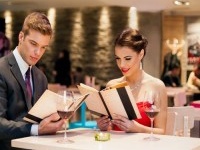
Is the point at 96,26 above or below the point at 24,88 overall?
above

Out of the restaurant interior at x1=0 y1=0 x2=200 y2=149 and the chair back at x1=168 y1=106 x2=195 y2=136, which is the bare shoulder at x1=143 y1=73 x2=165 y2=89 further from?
the restaurant interior at x1=0 y1=0 x2=200 y2=149

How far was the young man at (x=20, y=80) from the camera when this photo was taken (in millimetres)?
2338

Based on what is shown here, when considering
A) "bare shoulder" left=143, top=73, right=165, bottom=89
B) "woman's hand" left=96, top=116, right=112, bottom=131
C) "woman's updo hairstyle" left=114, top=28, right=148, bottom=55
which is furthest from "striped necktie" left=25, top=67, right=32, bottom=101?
"bare shoulder" left=143, top=73, right=165, bottom=89

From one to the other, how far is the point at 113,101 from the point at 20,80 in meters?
0.57

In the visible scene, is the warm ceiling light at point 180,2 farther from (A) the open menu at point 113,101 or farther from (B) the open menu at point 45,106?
(B) the open menu at point 45,106

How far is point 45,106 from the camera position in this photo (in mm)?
2207

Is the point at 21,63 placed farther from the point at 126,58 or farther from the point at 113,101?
the point at 126,58

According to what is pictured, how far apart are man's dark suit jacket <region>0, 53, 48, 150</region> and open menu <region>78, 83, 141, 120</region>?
36 cm

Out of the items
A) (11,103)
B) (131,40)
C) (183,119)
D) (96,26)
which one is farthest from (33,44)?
(96,26)

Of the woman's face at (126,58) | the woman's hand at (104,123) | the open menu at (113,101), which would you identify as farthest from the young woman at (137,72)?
the open menu at (113,101)

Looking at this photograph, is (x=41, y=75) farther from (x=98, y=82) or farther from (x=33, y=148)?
(x=98, y=82)

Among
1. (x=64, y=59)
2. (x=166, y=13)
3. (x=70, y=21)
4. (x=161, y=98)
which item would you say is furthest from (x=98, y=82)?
(x=161, y=98)

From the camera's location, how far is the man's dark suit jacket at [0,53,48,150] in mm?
2328

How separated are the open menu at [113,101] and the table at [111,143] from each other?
0.15m
